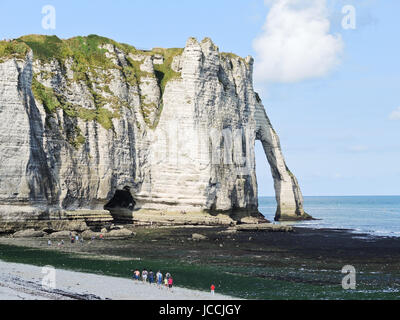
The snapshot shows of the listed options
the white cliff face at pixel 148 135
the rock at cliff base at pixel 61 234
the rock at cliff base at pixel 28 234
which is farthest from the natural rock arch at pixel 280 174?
the rock at cliff base at pixel 28 234

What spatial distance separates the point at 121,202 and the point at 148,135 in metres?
A: 11.5

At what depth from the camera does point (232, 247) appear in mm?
52406

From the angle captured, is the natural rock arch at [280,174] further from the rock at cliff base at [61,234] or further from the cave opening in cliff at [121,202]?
the rock at cliff base at [61,234]

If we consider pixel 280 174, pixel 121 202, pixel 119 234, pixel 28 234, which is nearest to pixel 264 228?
pixel 119 234

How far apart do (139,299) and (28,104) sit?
4427 cm

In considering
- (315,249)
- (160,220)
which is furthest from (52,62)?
(315,249)

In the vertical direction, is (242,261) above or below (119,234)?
below

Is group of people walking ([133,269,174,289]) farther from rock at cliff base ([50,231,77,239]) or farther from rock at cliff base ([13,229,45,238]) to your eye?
rock at cliff base ([13,229,45,238])

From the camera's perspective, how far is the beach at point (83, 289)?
Result: 27562 millimetres

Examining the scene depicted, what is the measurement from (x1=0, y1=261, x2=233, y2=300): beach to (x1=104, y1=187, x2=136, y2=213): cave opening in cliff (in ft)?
158

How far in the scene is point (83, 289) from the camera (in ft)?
97.0

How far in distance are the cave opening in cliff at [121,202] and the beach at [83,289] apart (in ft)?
158

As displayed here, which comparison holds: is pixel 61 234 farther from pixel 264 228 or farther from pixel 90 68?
pixel 90 68
